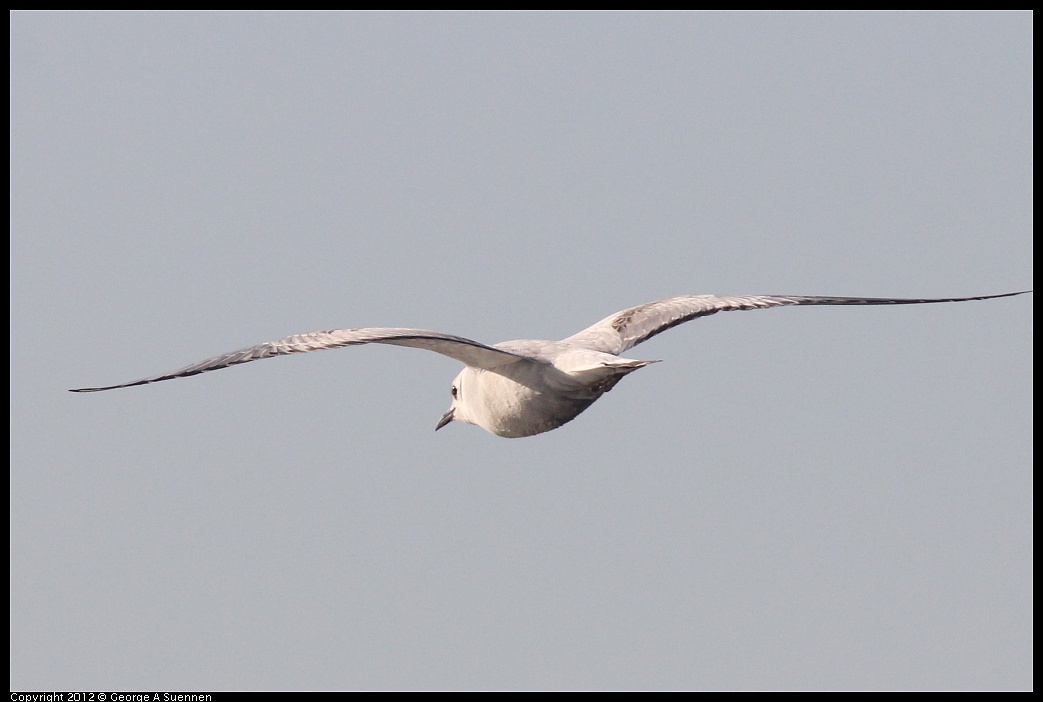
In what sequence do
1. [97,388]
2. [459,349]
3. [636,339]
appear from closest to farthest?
1. [97,388]
2. [459,349]
3. [636,339]

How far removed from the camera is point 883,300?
58.3ft

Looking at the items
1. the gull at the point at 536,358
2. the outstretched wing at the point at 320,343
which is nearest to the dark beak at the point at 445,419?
the gull at the point at 536,358

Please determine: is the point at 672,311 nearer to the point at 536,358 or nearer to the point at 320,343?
the point at 536,358

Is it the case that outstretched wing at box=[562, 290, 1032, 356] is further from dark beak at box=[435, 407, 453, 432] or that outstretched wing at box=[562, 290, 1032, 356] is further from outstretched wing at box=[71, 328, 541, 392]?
outstretched wing at box=[71, 328, 541, 392]

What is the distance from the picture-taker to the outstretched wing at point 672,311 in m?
17.6

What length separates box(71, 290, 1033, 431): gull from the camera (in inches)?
555

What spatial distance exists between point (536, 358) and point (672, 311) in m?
3.01

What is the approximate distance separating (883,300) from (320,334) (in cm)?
803

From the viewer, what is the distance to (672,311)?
59.1ft

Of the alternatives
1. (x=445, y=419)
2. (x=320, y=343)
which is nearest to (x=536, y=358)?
(x=320, y=343)
